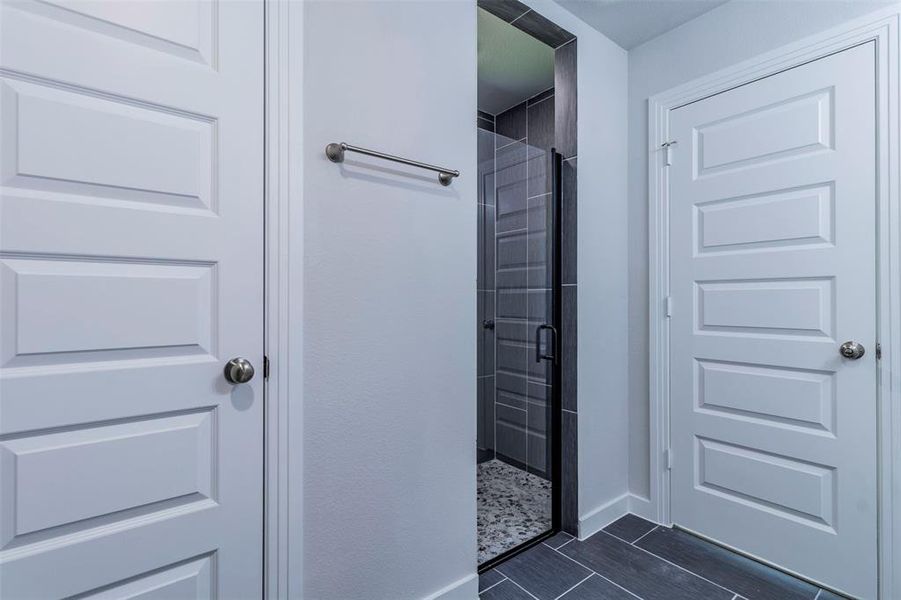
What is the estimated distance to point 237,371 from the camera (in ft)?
3.57

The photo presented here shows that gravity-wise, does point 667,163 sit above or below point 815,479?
above

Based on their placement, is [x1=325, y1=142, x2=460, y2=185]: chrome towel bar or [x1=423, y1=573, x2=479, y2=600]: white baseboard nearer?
[x1=325, y1=142, x2=460, y2=185]: chrome towel bar

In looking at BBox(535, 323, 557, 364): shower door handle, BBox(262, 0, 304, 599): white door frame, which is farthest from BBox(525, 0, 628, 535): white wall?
BBox(262, 0, 304, 599): white door frame

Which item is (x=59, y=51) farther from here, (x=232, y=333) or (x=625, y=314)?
(x=625, y=314)

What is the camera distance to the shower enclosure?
2156 millimetres

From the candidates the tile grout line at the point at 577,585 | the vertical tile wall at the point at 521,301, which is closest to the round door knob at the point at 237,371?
the tile grout line at the point at 577,585

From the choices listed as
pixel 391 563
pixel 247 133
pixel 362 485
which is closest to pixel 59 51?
pixel 247 133

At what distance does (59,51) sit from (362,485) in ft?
4.09

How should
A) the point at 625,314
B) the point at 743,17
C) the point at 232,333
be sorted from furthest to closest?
the point at 625,314 < the point at 743,17 < the point at 232,333

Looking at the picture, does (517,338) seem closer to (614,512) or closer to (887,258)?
(614,512)

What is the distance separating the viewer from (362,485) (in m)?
1.31

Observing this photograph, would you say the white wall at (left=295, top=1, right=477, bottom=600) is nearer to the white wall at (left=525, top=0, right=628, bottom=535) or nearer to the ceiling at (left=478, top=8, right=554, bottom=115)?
the white wall at (left=525, top=0, right=628, bottom=535)

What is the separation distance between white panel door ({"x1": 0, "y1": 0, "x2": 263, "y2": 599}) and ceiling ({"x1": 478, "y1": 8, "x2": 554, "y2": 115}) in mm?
1598

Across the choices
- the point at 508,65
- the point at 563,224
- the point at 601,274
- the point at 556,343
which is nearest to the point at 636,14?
the point at 508,65
